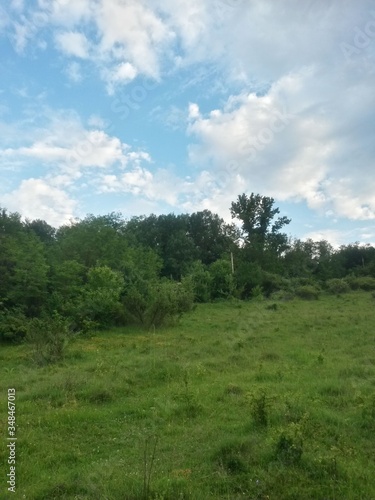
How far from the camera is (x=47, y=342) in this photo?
13.6 meters

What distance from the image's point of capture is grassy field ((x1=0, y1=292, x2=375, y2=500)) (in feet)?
16.1

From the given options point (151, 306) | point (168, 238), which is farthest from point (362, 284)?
point (151, 306)

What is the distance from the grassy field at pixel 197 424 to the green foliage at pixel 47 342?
1.26 feet

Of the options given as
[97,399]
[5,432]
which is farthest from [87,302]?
[5,432]

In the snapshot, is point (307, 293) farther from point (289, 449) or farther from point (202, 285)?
point (289, 449)

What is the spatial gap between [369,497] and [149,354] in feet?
30.1

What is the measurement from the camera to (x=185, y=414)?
24.6 feet

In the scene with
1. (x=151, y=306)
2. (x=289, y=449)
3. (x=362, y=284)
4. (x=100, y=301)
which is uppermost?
(x=362, y=284)

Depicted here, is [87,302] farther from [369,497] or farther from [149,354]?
[369,497]

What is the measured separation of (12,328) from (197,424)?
12790mm

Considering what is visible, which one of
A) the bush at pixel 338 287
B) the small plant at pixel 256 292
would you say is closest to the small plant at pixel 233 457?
the small plant at pixel 256 292

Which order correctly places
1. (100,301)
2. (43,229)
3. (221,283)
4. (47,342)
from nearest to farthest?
(47,342) → (100,301) → (221,283) → (43,229)

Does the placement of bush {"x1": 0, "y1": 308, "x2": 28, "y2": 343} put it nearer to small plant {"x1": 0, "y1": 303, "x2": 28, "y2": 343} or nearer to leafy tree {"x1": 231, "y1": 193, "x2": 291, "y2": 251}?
small plant {"x1": 0, "y1": 303, "x2": 28, "y2": 343}

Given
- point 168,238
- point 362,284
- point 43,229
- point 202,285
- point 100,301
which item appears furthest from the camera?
point 168,238
